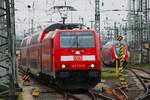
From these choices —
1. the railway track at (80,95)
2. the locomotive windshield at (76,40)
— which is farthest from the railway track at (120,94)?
the locomotive windshield at (76,40)

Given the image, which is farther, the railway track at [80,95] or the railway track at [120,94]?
the railway track at [80,95]

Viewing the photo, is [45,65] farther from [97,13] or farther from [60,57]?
[97,13]

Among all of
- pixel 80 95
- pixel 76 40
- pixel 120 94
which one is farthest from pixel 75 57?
pixel 120 94

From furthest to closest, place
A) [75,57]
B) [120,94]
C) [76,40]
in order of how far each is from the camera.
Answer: [76,40] < [75,57] < [120,94]

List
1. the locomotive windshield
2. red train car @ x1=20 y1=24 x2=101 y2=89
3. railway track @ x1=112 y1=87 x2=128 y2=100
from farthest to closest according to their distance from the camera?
the locomotive windshield, red train car @ x1=20 y1=24 x2=101 y2=89, railway track @ x1=112 y1=87 x2=128 y2=100

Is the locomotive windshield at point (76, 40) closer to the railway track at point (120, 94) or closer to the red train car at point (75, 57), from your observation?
the red train car at point (75, 57)

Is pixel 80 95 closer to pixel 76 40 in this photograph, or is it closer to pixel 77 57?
pixel 77 57

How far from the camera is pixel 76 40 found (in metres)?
20.5

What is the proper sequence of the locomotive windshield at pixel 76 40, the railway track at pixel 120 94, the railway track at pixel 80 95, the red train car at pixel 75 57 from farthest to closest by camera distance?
the locomotive windshield at pixel 76 40 < the red train car at pixel 75 57 < the railway track at pixel 80 95 < the railway track at pixel 120 94

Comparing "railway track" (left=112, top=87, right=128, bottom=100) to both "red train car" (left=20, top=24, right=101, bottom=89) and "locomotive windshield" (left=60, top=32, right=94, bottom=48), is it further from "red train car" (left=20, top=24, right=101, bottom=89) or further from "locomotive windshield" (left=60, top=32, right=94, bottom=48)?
"locomotive windshield" (left=60, top=32, right=94, bottom=48)

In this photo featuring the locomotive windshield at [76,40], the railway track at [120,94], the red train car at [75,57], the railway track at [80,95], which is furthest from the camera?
the locomotive windshield at [76,40]

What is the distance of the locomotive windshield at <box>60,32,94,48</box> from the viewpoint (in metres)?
20.3

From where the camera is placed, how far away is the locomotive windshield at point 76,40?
66.7 feet

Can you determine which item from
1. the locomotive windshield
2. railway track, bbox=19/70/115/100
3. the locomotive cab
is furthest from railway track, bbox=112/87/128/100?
the locomotive windshield
